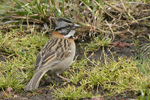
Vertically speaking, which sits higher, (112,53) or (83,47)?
(83,47)

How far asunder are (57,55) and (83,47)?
1573mm

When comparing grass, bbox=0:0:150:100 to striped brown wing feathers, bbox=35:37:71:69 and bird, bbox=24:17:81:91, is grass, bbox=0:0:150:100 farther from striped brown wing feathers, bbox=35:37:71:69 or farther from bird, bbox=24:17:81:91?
striped brown wing feathers, bbox=35:37:71:69

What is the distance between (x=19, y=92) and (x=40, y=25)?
119 inches

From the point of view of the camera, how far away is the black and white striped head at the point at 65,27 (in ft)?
20.0

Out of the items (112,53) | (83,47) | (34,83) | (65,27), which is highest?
(65,27)

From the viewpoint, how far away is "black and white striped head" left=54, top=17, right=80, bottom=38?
20.0 feet

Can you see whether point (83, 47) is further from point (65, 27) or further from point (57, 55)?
point (57, 55)

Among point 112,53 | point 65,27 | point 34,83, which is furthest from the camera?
point 112,53

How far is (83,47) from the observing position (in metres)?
6.92

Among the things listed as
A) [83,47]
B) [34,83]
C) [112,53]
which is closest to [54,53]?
[34,83]

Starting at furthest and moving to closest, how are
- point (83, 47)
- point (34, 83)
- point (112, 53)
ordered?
point (83, 47) < point (112, 53) < point (34, 83)

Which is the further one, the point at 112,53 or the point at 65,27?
the point at 112,53

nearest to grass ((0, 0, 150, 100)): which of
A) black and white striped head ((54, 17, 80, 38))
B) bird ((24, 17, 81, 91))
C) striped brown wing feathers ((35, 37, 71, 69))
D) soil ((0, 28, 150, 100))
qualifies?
soil ((0, 28, 150, 100))

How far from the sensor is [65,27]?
614cm
